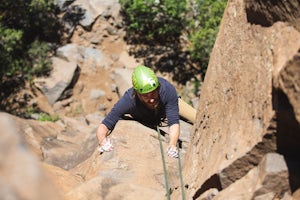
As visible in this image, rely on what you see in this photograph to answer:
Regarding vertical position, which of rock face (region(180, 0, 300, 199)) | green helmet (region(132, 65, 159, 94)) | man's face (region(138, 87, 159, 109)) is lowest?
man's face (region(138, 87, 159, 109))

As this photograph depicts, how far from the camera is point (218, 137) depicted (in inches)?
225

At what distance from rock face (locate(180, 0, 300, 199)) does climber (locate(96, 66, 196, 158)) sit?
1.09 meters

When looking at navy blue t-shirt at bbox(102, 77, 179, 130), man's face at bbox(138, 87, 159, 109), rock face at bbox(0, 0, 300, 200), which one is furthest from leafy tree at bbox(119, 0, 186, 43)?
man's face at bbox(138, 87, 159, 109)

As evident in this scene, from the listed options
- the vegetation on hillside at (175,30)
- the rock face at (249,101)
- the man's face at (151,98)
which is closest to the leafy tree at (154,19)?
the vegetation on hillside at (175,30)

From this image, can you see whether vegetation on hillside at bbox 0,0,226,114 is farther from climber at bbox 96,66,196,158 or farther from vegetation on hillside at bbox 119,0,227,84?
climber at bbox 96,66,196,158

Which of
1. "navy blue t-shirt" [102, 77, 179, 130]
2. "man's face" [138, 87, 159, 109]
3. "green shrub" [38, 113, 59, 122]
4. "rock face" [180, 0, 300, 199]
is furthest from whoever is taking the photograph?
"green shrub" [38, 113, 59, 122]

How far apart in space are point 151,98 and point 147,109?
762 mm

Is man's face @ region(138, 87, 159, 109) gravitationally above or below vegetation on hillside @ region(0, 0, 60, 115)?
above

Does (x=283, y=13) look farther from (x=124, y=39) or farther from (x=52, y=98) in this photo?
(x=124, y=39)

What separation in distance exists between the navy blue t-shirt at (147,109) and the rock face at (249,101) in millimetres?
1240

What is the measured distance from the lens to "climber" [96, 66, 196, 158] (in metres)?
7.26

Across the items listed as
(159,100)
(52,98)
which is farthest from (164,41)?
(159,100)

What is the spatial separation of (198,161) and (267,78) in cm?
181

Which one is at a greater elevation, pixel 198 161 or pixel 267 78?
pixel 267 78
